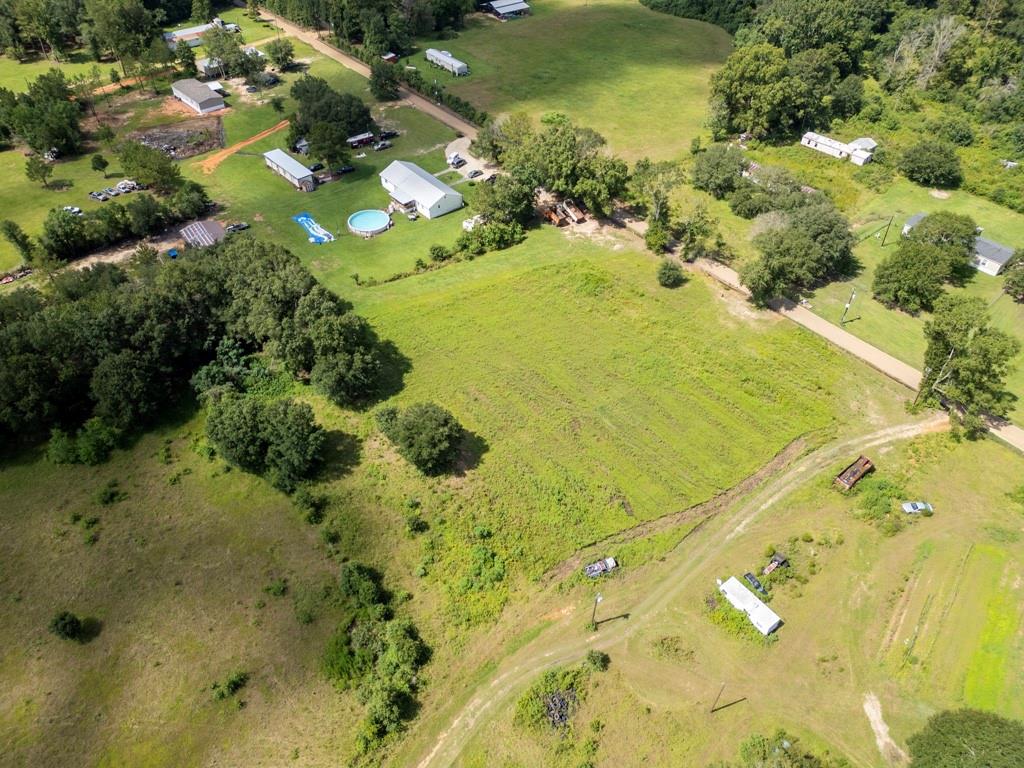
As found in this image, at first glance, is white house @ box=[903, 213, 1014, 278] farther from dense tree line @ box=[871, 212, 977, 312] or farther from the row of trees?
the row of trees

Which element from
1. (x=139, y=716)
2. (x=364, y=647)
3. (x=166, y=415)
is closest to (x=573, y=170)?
(x=166, y=415)

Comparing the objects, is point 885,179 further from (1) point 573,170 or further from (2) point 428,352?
(2) point 428,352

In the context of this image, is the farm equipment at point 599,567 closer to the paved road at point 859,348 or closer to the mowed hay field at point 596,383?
the mowed hay field at point 596,383

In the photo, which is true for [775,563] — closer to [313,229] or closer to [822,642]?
[822,642]

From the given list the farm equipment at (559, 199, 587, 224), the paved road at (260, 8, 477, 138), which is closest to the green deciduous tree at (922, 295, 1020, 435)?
the farm equipment at (559, 199, 587, 224)

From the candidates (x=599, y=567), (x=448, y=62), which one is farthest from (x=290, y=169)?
(x=599, y=567)

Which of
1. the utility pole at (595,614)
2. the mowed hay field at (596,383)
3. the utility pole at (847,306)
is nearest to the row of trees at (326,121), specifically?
the mowed hay field at (596,383)
